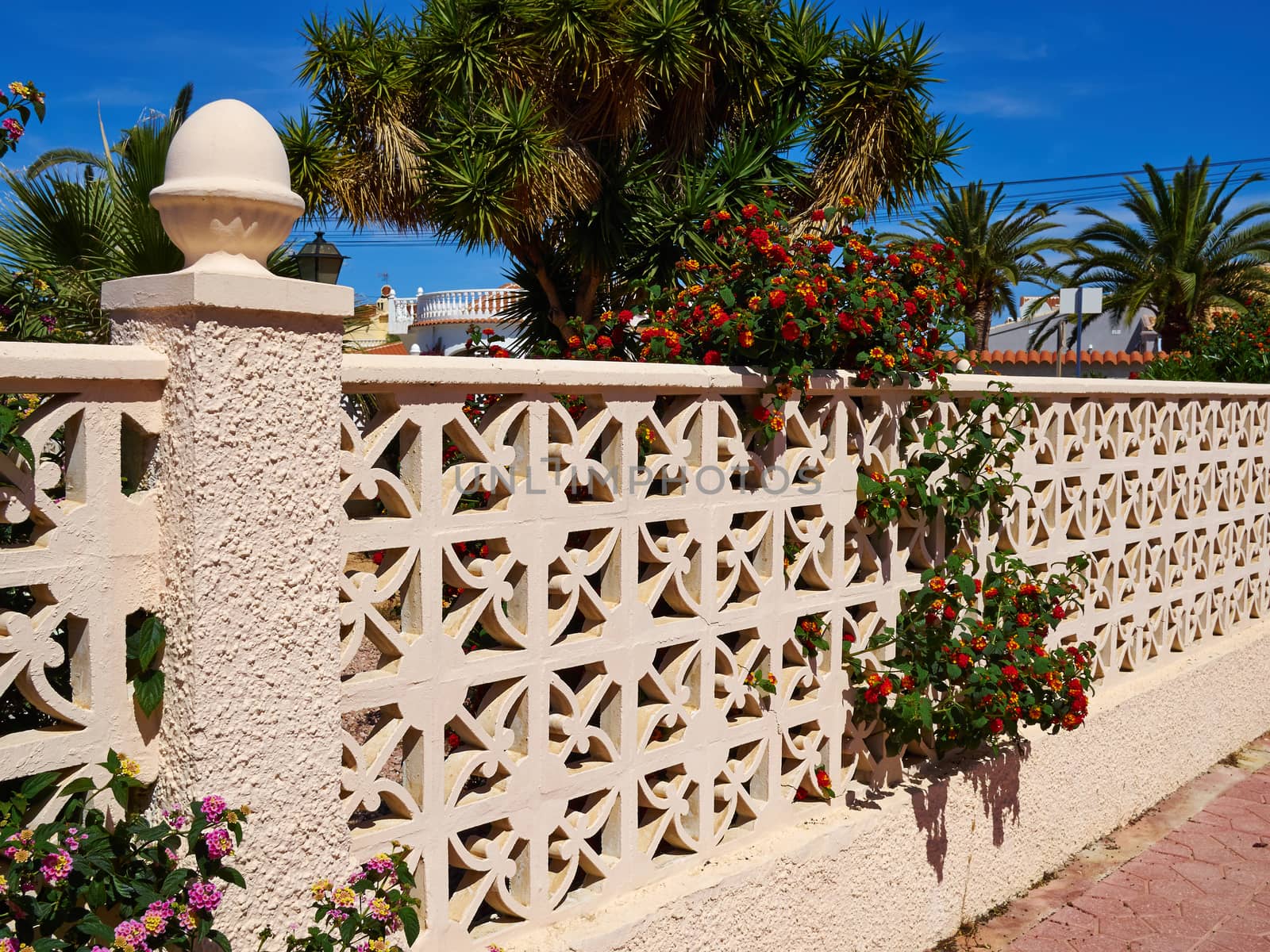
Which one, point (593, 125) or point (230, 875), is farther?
point (593, 125)

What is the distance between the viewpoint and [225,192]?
2027 millimetres

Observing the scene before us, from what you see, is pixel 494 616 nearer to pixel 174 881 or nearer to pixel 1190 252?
pixel 174 881

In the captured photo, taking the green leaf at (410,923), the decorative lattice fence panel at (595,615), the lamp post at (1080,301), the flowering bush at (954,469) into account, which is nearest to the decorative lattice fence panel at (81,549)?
the decorative lattice fence panel at (595,615)

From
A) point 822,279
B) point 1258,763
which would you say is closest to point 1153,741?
point 1258,763

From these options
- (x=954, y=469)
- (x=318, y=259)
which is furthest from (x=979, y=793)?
(x=318, y=259)

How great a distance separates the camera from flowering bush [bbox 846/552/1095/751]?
3605 mm

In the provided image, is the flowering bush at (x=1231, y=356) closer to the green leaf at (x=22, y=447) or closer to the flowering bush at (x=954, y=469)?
the flowering bush at (x=954, y=469)

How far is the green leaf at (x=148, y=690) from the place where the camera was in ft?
6.55

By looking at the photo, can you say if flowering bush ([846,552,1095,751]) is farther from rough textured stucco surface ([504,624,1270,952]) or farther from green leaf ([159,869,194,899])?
green leaf ([159,869,194,899])

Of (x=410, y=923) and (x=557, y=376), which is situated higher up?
(x=557, y=376)

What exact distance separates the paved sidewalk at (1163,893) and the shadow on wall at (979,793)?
319 mm

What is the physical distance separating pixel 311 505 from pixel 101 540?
362 mm

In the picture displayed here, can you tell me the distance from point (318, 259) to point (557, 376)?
21.5 feet

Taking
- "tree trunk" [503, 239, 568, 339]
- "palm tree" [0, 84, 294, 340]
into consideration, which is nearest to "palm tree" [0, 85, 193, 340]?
"palm tree" [0, 84, 294, 340]
